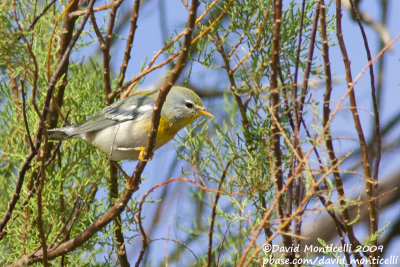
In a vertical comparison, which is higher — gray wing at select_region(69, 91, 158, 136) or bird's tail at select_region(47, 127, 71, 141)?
gray wing at select_region(69, 91, 158, 136)

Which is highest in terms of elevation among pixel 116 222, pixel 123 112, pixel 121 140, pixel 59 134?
pixel 123 112

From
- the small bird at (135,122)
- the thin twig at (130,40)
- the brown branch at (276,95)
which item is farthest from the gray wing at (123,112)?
the brown branch at (276,95)

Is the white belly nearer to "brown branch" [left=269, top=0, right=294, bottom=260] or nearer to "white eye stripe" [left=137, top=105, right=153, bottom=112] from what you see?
"white eye stripe" [left=137, top=105, right=153, bottom=112]

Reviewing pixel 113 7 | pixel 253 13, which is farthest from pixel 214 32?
pixel 113 7

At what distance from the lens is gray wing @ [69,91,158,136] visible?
2.58 meters

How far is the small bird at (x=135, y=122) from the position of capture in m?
2.56

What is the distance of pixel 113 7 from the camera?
7.30 ft

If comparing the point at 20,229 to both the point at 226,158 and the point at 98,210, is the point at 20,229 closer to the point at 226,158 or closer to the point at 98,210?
the point at 98,210

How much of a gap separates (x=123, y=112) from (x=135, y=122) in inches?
2.8

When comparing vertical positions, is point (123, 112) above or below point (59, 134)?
above

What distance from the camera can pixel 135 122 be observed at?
111 inches

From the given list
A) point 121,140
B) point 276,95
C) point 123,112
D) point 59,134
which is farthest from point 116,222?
point 276,95

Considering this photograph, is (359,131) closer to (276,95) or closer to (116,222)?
(276,95)

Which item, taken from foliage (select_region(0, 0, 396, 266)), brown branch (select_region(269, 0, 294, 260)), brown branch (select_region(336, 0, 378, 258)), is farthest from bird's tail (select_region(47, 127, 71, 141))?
brown branch (select_region(336, 0, 378, 258))
